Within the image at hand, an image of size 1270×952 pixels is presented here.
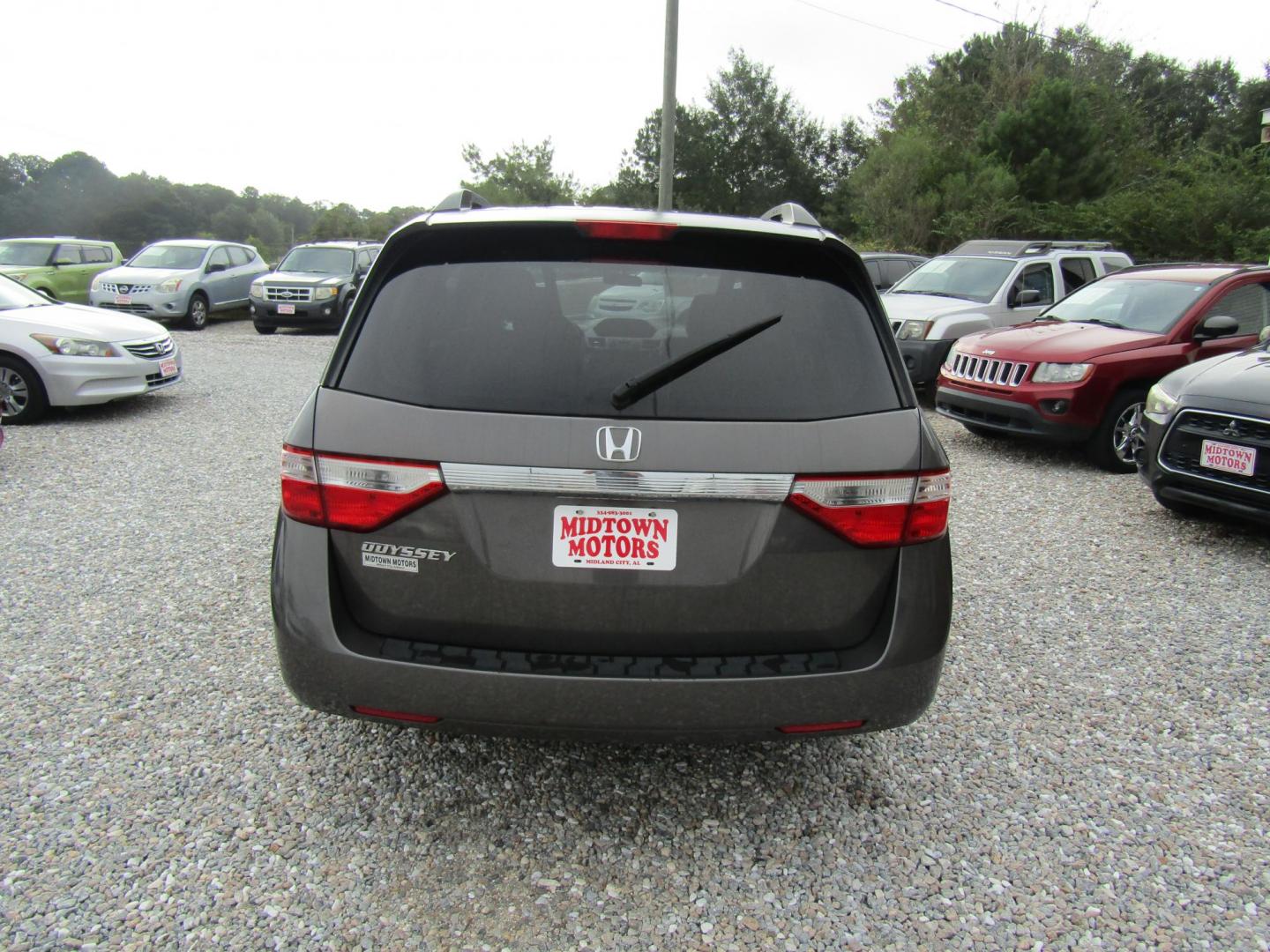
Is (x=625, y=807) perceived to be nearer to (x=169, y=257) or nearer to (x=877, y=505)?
(x=877, y=505)

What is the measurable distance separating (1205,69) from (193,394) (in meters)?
64.9

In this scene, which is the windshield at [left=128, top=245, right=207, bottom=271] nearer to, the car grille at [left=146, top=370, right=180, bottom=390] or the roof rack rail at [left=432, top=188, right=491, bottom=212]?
the car grille at [left=146, top=370, right=180, bottom=390]

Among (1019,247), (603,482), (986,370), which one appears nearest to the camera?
(603,482)

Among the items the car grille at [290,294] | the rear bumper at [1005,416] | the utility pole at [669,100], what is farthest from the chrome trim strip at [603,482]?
Answer: the car grille at [290,294]

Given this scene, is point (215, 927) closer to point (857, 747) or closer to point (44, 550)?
point (857, 747)

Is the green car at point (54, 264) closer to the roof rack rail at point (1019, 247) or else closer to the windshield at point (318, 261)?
the windshield at point (318, 261)

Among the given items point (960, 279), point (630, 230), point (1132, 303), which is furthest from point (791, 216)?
point (960, 279)

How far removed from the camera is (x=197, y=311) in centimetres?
1814

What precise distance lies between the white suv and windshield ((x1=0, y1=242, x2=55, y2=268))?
1618 cm

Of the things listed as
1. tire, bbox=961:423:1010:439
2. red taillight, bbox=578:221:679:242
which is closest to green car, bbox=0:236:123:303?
tire, bbox=961:423:1010:439

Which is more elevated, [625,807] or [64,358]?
[64,358]

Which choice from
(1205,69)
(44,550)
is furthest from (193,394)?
(1205,69)

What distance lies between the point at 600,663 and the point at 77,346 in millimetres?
8381

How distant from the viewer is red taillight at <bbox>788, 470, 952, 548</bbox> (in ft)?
7.38
